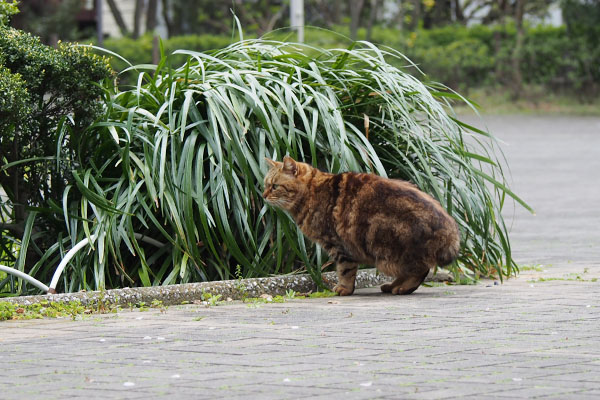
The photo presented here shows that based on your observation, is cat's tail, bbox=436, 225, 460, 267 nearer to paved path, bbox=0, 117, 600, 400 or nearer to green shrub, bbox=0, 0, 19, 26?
paved path, bbox=0, 117, 600, 400

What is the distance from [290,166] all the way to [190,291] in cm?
110

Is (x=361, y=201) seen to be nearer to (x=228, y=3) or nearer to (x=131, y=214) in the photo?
(x=131, y=214)

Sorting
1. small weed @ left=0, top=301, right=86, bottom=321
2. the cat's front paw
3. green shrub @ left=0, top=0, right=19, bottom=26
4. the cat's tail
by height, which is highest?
green shrub @ left=0, top=0, right=19, bottom=26

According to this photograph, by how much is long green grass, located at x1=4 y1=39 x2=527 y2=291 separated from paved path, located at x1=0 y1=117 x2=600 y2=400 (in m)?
0.63

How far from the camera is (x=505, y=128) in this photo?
89.7 ft

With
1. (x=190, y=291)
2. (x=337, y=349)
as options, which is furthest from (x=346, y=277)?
(x=337, y=349)

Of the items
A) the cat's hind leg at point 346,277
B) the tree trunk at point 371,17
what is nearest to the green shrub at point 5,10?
the cat's hind leg at point 346,277

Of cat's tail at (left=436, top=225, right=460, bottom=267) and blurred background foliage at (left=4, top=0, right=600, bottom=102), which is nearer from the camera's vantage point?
cat's tail at (left=436, top=225, right=460, bottom=267)

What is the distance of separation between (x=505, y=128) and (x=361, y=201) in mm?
21218

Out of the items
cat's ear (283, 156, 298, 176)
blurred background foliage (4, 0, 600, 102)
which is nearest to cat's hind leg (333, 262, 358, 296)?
cat's ear (283, 156, 298, 176)

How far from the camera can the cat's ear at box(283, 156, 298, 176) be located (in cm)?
684

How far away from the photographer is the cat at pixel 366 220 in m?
6.77

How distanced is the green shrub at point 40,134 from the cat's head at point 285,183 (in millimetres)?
1448

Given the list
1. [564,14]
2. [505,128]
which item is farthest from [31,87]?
[564,14]
